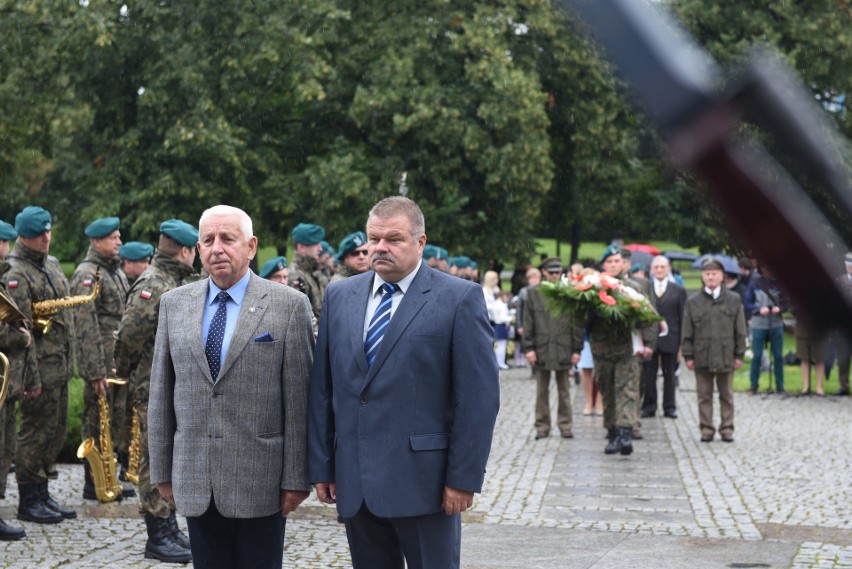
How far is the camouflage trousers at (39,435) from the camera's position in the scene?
871cm

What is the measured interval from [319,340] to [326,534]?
3761 mm

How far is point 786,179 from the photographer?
0.92 m

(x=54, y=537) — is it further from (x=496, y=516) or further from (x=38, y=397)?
(x=496, y=516)

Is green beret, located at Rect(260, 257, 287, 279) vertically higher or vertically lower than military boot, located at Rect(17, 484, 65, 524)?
higher

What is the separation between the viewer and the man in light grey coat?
490cm

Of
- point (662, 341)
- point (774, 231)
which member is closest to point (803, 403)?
point (662, 341)

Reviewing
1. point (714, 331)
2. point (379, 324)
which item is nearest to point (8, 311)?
point (379, 324)

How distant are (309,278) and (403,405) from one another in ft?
20.7

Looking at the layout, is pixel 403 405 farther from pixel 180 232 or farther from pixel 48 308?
pixel 48 308

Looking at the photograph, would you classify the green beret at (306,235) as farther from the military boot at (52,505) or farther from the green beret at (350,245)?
the military boot at (52,505)

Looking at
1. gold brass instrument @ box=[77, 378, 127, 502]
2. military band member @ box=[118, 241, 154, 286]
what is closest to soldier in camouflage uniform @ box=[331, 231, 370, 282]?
military band member @ box=[118, 241, 154, 286]

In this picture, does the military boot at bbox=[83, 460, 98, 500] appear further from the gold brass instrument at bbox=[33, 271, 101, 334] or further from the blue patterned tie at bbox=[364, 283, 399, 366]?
the blue patterned tie at bbox=[364, 283, 399, 366]

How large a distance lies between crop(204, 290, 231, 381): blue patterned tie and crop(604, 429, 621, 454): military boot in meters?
8.41

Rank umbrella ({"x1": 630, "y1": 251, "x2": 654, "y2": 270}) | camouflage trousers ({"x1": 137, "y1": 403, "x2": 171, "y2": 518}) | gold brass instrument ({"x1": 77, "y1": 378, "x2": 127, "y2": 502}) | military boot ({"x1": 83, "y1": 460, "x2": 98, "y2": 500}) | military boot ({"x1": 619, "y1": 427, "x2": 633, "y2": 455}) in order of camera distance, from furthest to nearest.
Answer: umbrella ({"x1": 630, "y1": 251, "x2": 654, "y2": 270})
military boot ({"x1": 619, "y1": 427, "x2": 633, "y2": 455})
military boot ({"x1": 83, "y1": 460, "x2": 98, "y2": 500})
gold brass instrument ({"x1": 77, "y1": 378, "x2": 127, "y2": 502})
camouflage trousers ({"x1": 137, "y1": 403, "x2": 171, "y2": 518})
